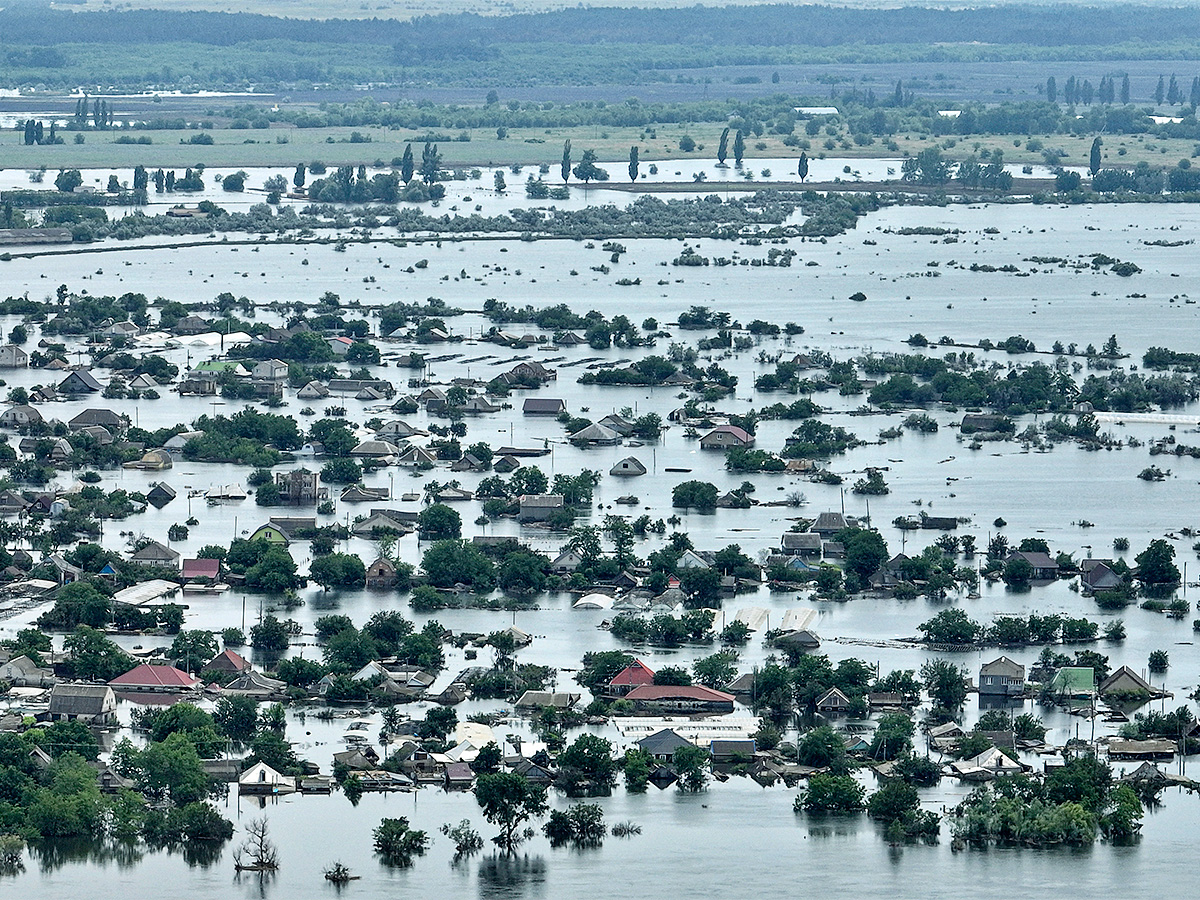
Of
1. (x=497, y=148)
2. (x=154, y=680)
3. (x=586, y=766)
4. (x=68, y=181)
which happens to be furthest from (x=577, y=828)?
(x=497, y=148)

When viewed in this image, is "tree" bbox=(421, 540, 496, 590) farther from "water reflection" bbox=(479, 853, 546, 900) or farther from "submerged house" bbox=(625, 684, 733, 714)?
"water reflection" bbox=(479, 853, 546, 900)

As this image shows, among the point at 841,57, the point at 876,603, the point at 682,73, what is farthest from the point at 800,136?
the point at 876,603

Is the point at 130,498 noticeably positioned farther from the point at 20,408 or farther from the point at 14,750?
the point at 14,750

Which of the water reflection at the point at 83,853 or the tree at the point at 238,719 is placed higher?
the tree at the point at 238,719

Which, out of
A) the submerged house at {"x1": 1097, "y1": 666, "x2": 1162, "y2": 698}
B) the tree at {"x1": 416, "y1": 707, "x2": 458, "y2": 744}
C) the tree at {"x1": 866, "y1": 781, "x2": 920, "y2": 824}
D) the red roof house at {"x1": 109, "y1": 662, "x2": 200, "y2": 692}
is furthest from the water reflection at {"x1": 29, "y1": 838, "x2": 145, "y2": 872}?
the submerged house at {"x1": 1097, "y1": 666, "x2": 1162, "y2": 698}

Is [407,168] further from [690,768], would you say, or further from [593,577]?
[690,768]

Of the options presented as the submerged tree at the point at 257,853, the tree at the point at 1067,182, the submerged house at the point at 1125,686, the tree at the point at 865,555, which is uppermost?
the tree at the point at 1067,182

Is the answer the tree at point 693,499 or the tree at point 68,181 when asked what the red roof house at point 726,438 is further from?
the tree at point 68,181

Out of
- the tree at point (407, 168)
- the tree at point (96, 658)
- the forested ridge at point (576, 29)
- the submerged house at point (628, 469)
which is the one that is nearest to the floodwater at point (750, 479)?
the submerged house at point (628, 469)
